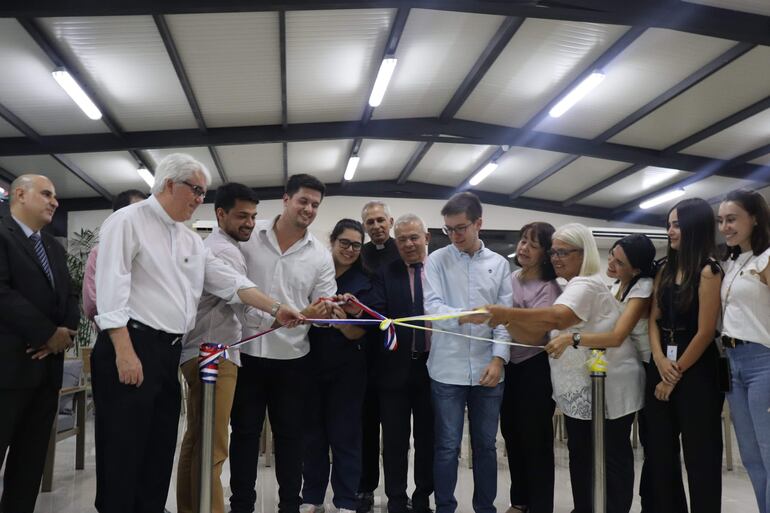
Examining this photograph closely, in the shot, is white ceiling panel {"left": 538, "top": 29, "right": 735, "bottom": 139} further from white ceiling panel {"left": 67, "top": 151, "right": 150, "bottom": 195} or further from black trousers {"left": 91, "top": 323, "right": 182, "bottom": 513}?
white ceiling panel {"left": 67, "top": 151, "right": 150, "bottom": 195}

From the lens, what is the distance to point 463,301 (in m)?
3.24

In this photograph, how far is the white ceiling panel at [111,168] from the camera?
1084 cm

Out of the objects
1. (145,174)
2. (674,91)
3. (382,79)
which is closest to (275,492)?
(382,79)

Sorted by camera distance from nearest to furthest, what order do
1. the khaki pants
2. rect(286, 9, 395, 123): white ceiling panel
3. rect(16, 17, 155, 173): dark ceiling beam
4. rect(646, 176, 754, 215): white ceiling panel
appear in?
the khaki pants < rect(16, 17, 155, 173): dark ceiling beam < rect(286, 9, 395, 123): white ceiling panel < rect(646, 176, 754, 215): white ceiling panel

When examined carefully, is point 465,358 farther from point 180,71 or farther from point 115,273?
point 180,71

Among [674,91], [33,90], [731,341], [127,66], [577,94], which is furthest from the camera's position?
[577,94]

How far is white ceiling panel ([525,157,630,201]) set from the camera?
1230cm

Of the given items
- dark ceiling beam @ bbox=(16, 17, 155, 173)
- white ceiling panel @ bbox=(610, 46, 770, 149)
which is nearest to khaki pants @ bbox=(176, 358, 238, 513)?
dark ceiling beam @ bbox=(16, 17, 155, 173)

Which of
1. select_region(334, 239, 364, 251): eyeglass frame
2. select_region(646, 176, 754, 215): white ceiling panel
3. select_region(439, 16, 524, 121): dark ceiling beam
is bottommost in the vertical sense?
select_region(334, 239, 364, 251): eyeglass frame

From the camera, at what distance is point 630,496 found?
2.87 metres

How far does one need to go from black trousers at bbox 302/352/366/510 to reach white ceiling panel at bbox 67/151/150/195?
887cm

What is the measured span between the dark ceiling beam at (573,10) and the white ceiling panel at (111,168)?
16.9 ft

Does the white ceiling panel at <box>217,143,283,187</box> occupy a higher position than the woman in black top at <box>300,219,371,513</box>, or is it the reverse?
the white ceiling panel at <box>217,143,283,187</box>

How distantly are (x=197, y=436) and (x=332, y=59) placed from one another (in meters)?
6.36
